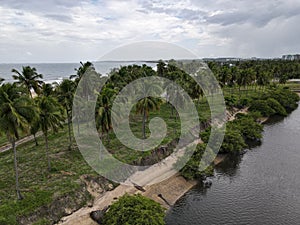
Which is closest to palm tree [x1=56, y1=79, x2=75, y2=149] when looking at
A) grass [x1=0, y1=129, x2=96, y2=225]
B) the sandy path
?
grass [x1=0, y1=129, x2=96, y2=225]

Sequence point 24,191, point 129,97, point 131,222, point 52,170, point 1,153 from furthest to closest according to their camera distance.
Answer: point 129,97, point 1,153, point 52,170, point 24,191, point 131,222

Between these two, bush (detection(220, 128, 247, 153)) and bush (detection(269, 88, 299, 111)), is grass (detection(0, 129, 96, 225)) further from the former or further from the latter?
bush (detection(269, 88, 299, 111))

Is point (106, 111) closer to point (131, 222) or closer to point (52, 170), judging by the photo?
point (52, 170)

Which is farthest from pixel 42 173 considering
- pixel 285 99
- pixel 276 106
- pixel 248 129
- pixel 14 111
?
pixel 285 99

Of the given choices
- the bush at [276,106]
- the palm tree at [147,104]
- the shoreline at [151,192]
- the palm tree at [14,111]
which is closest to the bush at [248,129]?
the shoreline at [151,192]

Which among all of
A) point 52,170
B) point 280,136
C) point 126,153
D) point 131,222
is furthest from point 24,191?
point 280,136

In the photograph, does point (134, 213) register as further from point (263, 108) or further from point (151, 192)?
point (263, 108)
